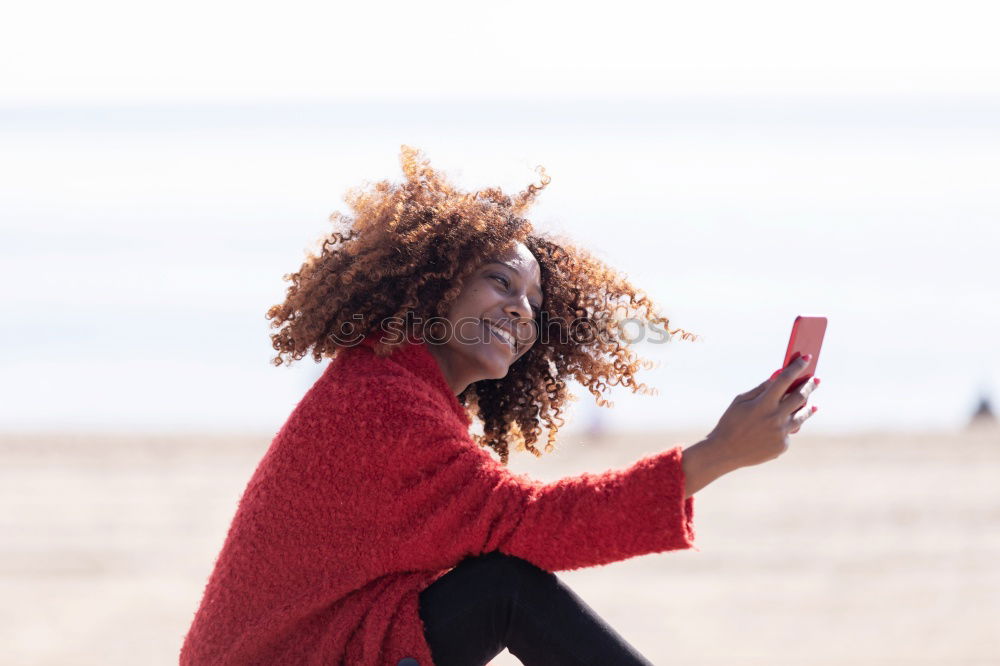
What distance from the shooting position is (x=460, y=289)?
299cm

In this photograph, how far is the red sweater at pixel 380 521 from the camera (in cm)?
261

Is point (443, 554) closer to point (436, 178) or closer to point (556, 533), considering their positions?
point (556, 533)

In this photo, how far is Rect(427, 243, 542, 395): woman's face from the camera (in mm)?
2980

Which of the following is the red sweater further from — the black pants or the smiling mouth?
the smiling mouth

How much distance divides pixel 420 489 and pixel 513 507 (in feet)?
0.60

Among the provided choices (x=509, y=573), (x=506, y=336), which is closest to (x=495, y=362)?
(x=506, y=336)

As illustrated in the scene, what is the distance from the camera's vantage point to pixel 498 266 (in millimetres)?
3035

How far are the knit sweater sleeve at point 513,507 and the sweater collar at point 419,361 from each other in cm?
14

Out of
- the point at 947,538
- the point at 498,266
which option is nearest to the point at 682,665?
the point at 498,266

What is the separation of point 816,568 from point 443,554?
214 inches

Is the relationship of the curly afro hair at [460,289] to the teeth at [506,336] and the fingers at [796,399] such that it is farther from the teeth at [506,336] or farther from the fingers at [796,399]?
the fingers at [796,399]

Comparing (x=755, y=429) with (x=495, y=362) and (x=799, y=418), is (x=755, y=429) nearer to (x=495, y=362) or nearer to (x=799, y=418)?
(x=799, y=418)

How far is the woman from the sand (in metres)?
2.53

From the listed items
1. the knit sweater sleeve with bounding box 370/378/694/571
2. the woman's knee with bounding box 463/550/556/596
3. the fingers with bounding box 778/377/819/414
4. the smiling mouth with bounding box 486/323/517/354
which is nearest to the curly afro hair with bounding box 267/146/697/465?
the smiling mouth with bounding box 486/323/517/354
